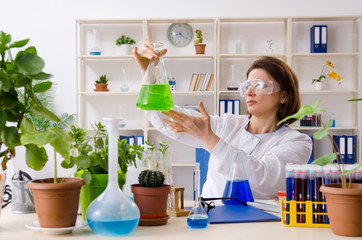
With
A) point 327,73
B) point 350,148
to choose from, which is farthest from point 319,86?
point 350,148

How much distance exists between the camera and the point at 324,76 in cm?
507

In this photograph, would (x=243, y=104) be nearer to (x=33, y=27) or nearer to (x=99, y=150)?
(x=33, y=27)

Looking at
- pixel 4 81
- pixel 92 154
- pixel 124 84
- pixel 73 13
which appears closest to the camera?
pixel 4 81

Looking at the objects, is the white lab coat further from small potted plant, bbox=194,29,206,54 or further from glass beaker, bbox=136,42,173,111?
small potted plant, bbox=194,29,206,54

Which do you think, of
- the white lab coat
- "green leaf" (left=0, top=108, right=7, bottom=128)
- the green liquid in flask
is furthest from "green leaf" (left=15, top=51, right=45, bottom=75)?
the white lab coat

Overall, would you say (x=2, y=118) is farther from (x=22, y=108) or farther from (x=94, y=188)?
(x=94, y=188)

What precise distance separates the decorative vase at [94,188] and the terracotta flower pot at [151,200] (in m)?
0.06

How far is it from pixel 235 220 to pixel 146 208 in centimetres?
29

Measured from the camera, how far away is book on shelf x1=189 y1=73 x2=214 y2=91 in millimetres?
5051

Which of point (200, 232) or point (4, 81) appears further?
point (200, 232)

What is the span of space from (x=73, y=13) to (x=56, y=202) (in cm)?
444

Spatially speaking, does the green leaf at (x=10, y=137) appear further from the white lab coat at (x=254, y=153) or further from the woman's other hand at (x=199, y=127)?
the white lab coat at (x=254, y=153)

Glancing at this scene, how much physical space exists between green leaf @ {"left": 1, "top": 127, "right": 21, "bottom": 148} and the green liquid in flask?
1.59 ft

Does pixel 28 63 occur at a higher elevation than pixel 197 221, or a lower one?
higher
